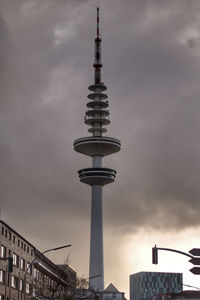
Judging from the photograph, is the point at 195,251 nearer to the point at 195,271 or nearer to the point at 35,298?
the point at 195,271

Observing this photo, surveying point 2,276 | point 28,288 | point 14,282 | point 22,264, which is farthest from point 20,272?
point 2,276

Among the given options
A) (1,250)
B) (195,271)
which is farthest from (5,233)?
(195,271)

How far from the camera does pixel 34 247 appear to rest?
120312mm

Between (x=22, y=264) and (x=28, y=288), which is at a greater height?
(x=22, y=264)

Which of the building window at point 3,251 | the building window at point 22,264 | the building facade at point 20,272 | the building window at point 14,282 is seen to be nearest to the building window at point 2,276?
the building facade at point 20,272

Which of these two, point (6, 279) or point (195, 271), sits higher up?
point (6, 279)

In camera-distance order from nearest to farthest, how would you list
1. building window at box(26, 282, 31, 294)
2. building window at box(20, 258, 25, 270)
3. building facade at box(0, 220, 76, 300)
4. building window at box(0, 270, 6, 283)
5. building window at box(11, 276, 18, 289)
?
building window at box(0, 270, 6, 283) → building facade at box(0, 220, 76, 300) → building window at box(11, 276, 18, 289) → building window at box(20, 258, 25, 270) → building window at box(26, 282, 31, 294)

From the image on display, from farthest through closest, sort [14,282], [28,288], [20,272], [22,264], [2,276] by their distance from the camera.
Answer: [28,288] → [22,264] → [20,272] → [14,282] → [2,276]

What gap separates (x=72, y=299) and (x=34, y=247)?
24050 millimetres

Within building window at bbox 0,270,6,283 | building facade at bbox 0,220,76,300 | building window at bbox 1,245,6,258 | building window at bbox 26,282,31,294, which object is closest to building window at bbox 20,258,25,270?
building facade at bbox 0,220,76,300

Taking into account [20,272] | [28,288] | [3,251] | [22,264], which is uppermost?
[22,264]

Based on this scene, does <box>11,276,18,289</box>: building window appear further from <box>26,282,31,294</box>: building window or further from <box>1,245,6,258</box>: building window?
<box>26,282,31,294</box>: building window

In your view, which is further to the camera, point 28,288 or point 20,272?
point 28,288

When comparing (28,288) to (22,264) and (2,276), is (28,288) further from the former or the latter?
(2,276)
